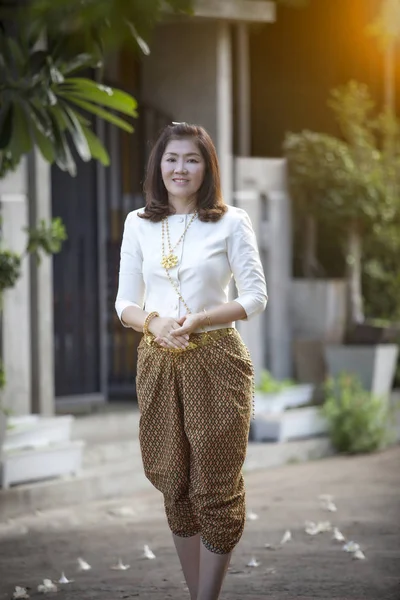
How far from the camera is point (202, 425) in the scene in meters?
3.96

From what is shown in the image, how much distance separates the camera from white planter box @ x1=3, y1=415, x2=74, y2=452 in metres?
7.20

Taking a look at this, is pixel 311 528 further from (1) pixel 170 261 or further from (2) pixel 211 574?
(1) pixel 170 261

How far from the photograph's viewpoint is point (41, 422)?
7.46m

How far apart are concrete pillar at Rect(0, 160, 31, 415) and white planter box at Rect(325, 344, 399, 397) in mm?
2800

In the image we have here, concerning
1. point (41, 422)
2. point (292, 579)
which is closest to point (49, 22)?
point (292, 579)

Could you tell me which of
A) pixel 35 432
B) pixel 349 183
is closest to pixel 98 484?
pixel 35 432

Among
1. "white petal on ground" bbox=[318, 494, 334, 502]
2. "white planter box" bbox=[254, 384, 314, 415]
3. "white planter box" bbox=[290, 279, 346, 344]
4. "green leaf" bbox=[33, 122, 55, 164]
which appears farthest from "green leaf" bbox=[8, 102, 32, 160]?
"white planter box" bbox=[290, 279, 346, 344]

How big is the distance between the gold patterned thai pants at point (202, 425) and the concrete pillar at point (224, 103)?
5112mm

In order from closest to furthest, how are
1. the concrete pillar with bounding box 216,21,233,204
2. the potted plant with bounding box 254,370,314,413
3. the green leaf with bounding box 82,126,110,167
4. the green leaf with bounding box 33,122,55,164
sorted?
the green leaf with bounding box 33,122,55,164
the green leaf with bounding box 82,126,110,167
the concrete pillar with bounding box 216,21,233,204
the potted plant with bounding box 254,370,314,413

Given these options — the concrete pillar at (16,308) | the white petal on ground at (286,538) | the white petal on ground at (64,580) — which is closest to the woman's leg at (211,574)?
the white petal on ground at (64,580)

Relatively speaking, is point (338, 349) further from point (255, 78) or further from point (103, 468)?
point (255, 78)

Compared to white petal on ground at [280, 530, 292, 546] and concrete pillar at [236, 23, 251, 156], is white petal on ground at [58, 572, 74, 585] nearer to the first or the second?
white petal on ground at [280, 530, 292, 546]

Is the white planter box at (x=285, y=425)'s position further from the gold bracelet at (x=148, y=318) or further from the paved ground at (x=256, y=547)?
the gold bracelet at (x=148, y=318)

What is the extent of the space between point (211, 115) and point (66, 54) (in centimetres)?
348
